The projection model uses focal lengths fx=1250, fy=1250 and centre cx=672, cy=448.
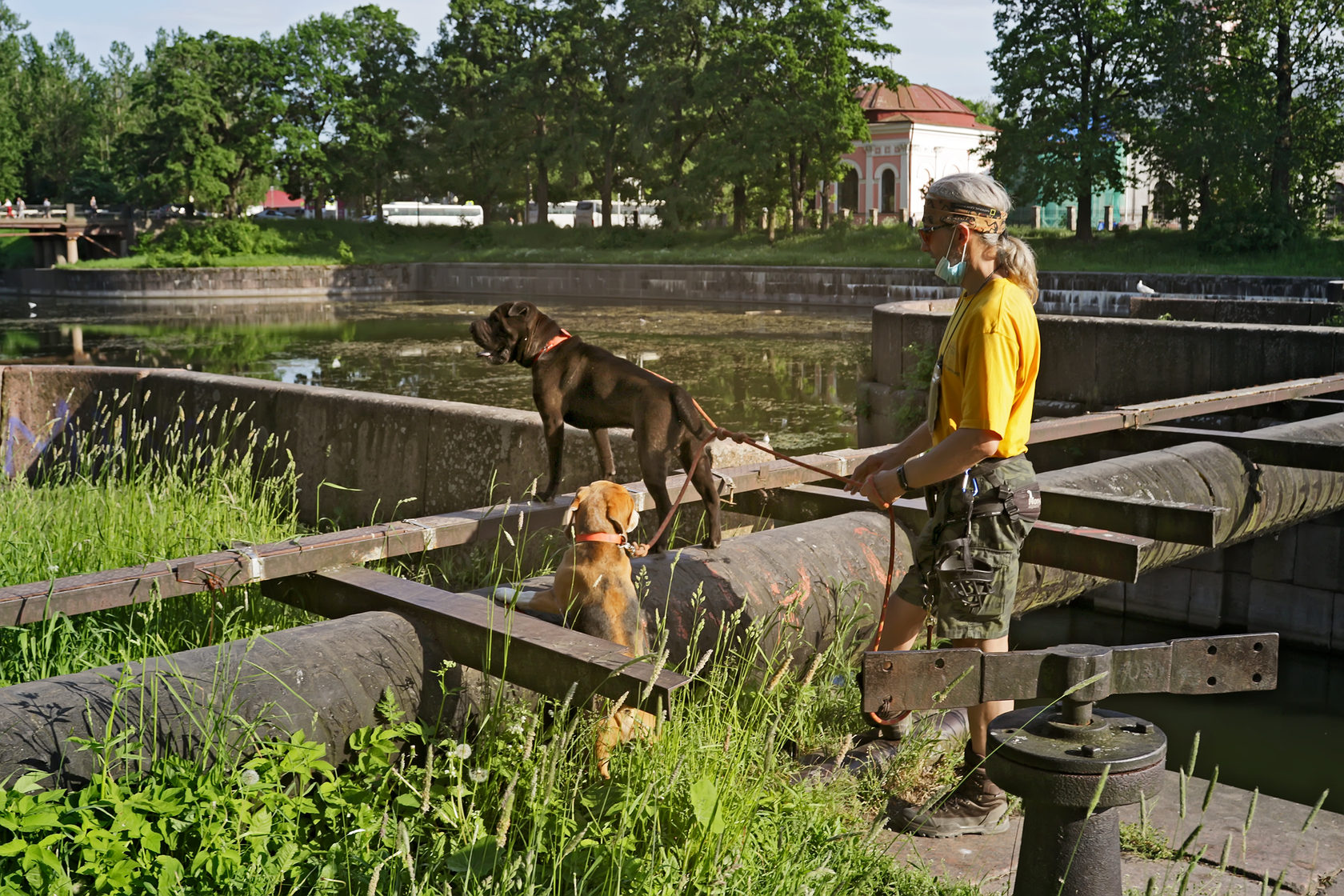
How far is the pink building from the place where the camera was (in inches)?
2566

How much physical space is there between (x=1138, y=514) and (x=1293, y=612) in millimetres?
4653

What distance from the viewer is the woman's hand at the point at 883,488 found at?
3.68m

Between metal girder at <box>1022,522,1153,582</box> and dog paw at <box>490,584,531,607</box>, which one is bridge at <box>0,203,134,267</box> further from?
metal girder at <box>1022,522,1153,582</box>

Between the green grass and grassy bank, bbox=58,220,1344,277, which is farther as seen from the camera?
grassy bank, bbox=58,220,1344,277

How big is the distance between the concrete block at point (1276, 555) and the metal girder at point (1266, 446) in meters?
1.27

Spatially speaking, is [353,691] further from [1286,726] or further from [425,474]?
[1286,726]

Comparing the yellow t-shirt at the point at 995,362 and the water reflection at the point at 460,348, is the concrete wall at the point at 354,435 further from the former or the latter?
the water reflection at the point at 460,348

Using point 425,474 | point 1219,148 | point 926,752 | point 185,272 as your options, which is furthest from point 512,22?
point 926,752

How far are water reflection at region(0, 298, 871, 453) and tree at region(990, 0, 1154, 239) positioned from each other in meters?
9.40

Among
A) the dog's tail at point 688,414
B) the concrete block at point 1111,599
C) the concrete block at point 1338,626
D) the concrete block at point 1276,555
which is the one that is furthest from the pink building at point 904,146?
the dog's tail at point 688,414

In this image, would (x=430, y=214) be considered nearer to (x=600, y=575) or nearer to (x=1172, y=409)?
(x=1172, y=409)

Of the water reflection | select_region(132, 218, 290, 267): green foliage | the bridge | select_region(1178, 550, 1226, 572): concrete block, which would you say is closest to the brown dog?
select_region(1178, 550, 1226, 572): concrete block

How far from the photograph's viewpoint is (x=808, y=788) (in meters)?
3.57

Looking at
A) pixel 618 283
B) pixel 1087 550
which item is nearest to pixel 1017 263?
pixel 1087 550
